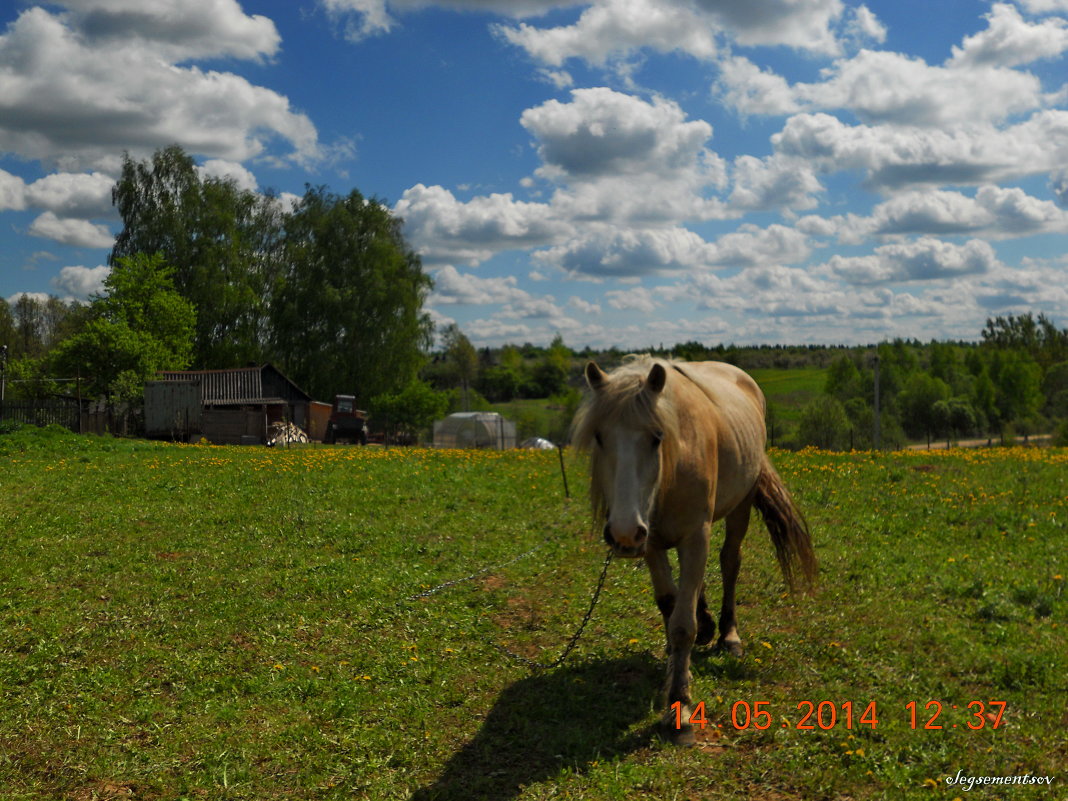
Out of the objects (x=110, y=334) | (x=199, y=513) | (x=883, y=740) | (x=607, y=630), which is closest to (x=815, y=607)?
(x=607, y=630)

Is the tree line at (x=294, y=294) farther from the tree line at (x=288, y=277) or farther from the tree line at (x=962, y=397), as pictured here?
the tree line at (x=962, y=397)

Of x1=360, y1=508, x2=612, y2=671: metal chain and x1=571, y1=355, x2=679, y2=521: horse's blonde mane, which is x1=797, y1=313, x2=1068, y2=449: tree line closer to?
x1=360, y1=508, x2=612, y2=671: metal chain

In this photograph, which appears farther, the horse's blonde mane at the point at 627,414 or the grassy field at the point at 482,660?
the horse's blonde mane at the point at 627,414

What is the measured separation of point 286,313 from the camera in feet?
185

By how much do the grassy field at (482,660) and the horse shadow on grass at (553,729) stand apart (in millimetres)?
23

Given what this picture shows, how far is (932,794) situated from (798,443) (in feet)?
141

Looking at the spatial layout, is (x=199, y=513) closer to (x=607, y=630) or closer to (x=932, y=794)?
(x=607, y=630)

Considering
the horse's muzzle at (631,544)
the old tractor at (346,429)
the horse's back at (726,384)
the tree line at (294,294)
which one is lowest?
the old tractor at (346,429)

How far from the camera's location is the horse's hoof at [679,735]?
5.31 meters

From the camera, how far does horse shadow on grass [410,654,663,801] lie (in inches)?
196

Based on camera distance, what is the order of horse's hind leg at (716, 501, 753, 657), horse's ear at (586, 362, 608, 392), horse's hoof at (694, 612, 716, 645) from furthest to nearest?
horse's hoof at (694, 612, 716, 645)
horse's hind leg at (716, 501, 753, 657)
horse's ear at (586, 362, 608, 392)

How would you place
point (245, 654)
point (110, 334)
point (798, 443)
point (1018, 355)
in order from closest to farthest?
point (245, 654) < point (110, 334) < point (798, 443) < point (1018, 355)

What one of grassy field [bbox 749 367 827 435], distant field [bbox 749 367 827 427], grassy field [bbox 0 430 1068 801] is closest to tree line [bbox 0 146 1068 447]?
grassy field [bbox 749 367 827 435]

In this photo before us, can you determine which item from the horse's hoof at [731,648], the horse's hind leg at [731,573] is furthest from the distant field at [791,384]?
the horse's hoof at [731,648]
